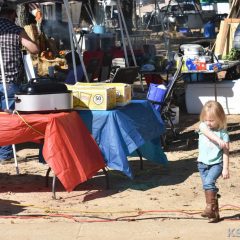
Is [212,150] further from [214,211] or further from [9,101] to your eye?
[9,101]

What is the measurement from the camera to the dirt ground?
5.39 m

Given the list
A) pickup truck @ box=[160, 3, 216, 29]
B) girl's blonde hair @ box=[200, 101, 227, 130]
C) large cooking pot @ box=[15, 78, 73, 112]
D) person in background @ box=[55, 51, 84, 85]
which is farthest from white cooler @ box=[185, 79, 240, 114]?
pickup truck @ box=[160, 3, 216, 29]

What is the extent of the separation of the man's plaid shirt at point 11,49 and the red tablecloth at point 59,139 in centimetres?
144

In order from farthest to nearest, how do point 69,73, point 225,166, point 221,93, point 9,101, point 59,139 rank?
point 221,93 < point 69,73 < point 9,101 < point 59,139 < point 225,166

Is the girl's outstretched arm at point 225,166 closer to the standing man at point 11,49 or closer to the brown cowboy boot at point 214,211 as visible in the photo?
the brown cowboy boot at point 214,211

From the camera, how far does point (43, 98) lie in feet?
21.1

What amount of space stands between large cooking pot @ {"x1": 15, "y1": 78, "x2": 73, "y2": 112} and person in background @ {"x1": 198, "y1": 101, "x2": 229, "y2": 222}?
5.03 ft

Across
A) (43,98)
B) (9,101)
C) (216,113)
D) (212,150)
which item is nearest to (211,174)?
(212,150)

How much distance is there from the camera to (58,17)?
26359 mm

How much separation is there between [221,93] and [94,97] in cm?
514

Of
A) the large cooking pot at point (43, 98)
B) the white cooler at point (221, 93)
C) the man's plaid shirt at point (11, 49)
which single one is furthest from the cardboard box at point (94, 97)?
the white cooler at point (221, 93)

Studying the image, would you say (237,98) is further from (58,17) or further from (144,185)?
(58,17)

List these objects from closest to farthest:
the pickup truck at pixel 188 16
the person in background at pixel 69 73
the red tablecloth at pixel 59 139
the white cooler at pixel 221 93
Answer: the red tablecloth at pixel 59 139 → the person in background at pixel 69 73 → the white cooler at pixel 221 93 → the pickup truck at pixel 188 16

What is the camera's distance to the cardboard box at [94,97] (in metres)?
6.62
